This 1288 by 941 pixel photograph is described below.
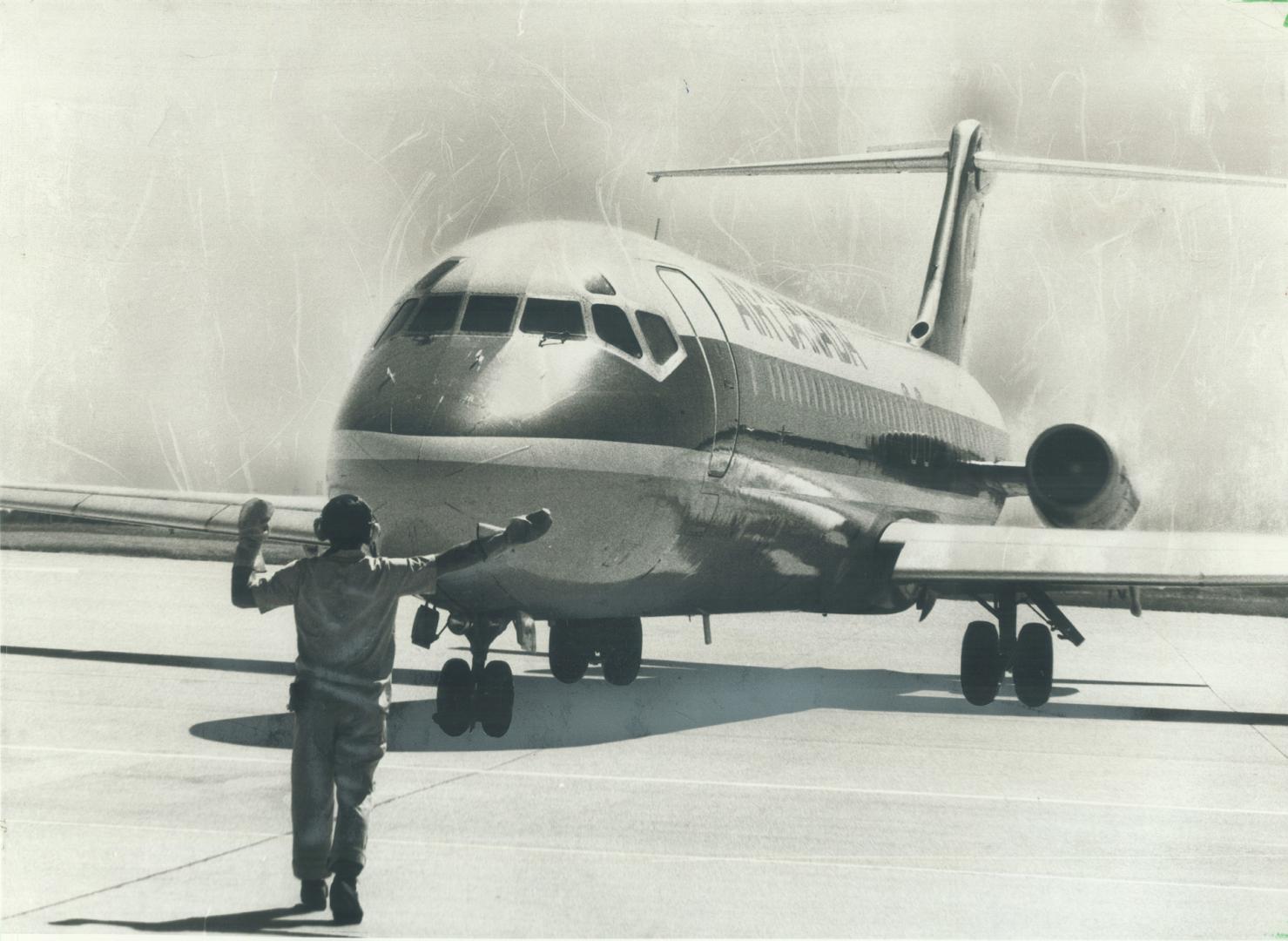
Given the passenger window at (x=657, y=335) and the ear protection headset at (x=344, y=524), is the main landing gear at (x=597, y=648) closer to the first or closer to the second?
the passenger window at (x=657, y=335)

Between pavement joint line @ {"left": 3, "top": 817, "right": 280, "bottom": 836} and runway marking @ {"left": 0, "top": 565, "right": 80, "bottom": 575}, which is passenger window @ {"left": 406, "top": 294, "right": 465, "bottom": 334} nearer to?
pavement joint line @ {"left": 3, "top": 817, "right": 280, "bottom": 836}

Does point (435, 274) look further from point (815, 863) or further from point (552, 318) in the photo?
point (815, 863)

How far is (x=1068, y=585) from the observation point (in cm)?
1589

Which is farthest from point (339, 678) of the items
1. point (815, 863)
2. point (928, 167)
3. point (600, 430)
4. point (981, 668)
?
point (928, 167)

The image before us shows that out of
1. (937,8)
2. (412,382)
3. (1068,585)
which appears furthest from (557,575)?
(1068,585)

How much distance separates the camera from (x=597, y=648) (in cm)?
1609

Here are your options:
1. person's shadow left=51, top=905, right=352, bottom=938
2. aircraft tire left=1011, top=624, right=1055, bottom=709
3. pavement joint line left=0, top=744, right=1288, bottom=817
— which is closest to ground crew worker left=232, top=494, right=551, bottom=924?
person's shadow left=51, top=905, right=352, bottom=938

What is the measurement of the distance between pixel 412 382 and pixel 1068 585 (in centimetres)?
768

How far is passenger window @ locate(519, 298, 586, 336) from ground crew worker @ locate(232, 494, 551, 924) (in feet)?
16.3

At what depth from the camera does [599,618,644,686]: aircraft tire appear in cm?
1612

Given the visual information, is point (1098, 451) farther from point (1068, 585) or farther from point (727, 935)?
point (727, 935)

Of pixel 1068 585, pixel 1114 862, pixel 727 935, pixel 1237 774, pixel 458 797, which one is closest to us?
pixel 727 935

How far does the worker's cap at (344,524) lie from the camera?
263 inches

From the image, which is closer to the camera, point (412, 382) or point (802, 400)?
point (412, 382)
